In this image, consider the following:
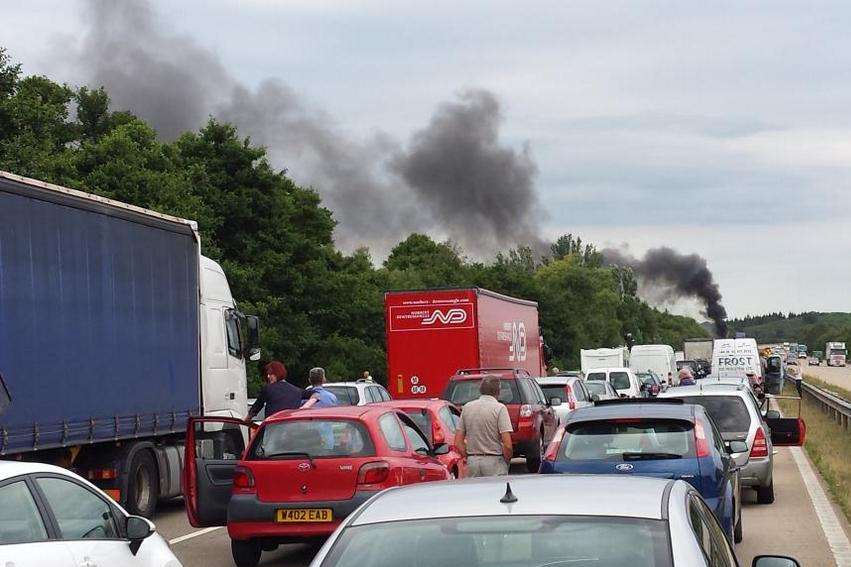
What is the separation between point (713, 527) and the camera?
18.3ft

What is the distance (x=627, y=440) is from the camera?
38.9 ft

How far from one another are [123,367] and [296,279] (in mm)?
47454

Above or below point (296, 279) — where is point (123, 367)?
below

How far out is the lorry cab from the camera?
64.4ft

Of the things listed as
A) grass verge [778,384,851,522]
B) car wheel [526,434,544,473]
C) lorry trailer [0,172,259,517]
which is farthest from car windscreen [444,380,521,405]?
grass verge [778,384,851,522]

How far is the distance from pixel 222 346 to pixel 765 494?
7439mm

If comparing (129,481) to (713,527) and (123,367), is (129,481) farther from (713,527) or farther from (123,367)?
(713,527)

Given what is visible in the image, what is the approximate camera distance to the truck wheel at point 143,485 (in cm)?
1675

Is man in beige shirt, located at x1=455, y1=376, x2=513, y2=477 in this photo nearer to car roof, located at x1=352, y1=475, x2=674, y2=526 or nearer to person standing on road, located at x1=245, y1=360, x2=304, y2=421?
person standing on road, located at x1=245, y1=360, x2=304, y2=421

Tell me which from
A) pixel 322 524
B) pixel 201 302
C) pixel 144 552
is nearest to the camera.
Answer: pixel 144 552

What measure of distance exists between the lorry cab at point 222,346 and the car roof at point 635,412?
26.7 ft

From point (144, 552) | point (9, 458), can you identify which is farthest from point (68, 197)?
point (144, 552)

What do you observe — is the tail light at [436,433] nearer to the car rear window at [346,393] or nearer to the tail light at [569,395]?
the car rear window at [346,393]

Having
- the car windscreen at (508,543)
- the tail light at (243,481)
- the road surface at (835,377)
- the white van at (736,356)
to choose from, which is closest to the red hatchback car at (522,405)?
the tail light at (243,481)
